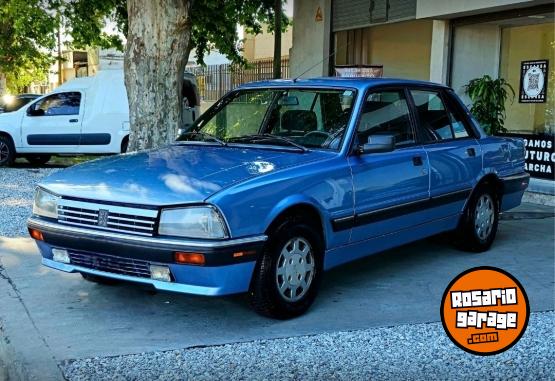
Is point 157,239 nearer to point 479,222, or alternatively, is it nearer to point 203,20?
point 479,222

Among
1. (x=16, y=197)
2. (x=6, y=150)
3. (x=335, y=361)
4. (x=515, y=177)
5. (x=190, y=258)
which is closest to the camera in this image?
(x=335, y=361)

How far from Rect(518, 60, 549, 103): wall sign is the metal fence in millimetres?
7993

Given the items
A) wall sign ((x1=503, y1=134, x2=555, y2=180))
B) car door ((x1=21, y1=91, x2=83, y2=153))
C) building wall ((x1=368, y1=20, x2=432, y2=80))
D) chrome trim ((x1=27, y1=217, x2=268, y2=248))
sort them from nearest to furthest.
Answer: chrome trim ((x1=27, y1=217, x2=268, y2=248))
wall sign ((x1=503, y1=134, x2=555, y2=180))
car door ((x1=21, y1=91, x2=83, y2=153))
building wall ((x1=368, y1=20, x2=432, y2=80))

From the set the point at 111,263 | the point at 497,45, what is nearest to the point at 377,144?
the point at 111,263

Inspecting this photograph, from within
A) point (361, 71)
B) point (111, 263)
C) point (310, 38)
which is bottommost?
point (111, 263)

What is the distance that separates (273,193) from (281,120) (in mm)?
1285

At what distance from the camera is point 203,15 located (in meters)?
13.9

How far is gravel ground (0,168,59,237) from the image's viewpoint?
7.66 metres

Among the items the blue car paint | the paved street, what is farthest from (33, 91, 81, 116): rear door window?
the blue car paint

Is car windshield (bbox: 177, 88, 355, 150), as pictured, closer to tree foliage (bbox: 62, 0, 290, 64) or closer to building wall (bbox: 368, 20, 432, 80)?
tree foliage (bbox: 62, 0, 290, 64)

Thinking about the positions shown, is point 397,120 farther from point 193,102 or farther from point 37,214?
point 193,102

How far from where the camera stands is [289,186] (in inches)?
172

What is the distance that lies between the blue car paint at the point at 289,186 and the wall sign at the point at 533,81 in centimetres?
472

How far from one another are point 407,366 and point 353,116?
2.05 meters
